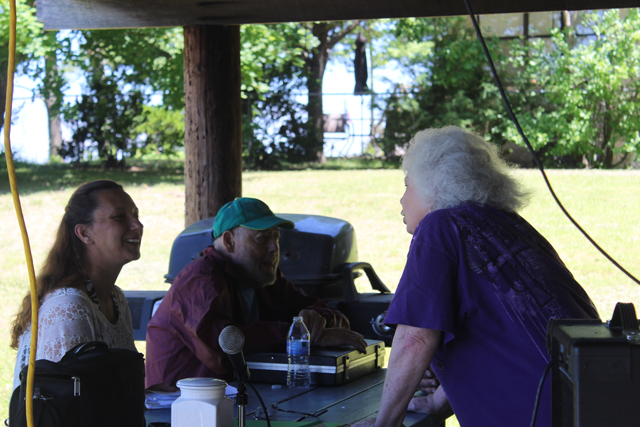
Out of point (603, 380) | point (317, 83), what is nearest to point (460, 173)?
point (603, 380)

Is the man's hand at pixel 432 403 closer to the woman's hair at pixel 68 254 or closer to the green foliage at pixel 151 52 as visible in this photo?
the woman's hair at pixel 68 254

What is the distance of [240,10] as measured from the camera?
4363 millimetres

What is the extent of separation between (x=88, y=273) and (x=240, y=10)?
238 centimetres

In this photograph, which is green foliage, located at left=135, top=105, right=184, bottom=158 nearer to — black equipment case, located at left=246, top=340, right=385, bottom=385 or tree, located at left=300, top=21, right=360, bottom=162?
tree, located at left=300, top=21, right=360, bottom=162

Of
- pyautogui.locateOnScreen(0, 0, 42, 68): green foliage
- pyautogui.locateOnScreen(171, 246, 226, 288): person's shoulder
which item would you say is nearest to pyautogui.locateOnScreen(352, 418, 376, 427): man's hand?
pyautogui.locateOnScreen(171, 246, 226, 288): person's shoulder

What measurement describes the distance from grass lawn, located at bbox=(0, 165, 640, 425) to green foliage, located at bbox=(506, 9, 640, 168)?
47.9 inches

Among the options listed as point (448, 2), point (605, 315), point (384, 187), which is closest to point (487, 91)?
point (384, 187)

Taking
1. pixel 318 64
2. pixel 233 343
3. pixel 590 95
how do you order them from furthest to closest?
pixel 318 64, pixel 590 95, pixel 233 343

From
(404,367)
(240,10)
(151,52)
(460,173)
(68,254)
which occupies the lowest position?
(404,367)

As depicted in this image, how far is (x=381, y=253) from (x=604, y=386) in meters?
9.60

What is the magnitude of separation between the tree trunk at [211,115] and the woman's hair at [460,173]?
105 inches

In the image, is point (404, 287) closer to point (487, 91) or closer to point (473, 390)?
point (473, 390)

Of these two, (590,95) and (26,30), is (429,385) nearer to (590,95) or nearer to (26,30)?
(26,30)

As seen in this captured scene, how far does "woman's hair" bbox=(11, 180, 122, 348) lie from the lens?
7.56ft
